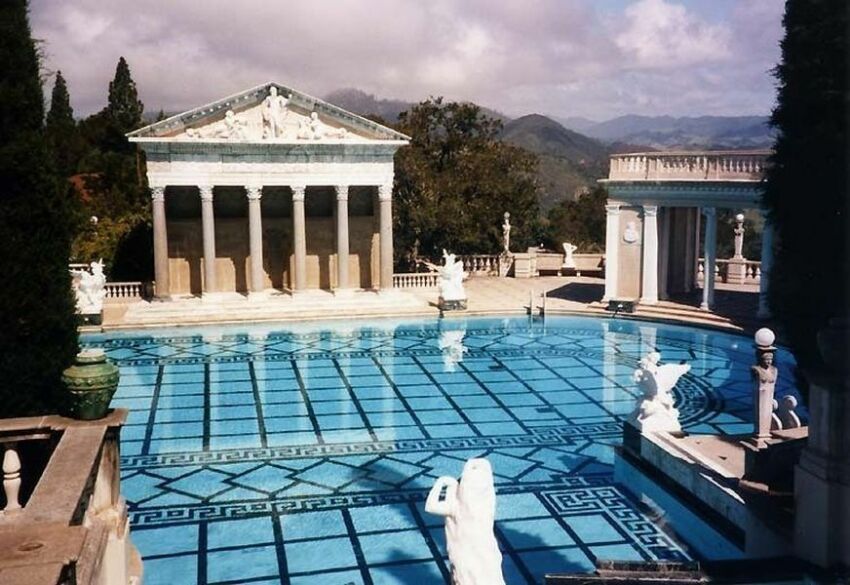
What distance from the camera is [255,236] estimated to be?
29156mm

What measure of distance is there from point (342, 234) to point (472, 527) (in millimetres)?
23750

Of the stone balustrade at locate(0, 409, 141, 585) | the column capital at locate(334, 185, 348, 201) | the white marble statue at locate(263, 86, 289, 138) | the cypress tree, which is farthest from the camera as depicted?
the cypress tree

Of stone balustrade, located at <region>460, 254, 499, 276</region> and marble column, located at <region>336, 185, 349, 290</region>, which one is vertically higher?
marble column, located at <region>336, 185, 349, 290</region>

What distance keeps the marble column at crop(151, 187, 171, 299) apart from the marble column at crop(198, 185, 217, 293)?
1.27 meters

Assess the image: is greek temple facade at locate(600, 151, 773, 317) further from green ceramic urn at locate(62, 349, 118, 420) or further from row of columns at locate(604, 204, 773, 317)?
green ceramic urn at locate(62, 349, 118, 420)

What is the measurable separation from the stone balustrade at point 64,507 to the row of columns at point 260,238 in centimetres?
2103

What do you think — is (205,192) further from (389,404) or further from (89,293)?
(389,404)

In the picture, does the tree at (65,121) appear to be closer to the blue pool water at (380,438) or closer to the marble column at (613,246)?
the blue pool water at (380,438)

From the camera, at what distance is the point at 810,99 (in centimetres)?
758

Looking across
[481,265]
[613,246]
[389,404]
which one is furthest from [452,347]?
[481,265]

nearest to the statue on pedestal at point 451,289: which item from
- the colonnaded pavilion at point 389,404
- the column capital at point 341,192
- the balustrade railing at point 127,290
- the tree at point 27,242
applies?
the colonnaded pavilion at point 389,404

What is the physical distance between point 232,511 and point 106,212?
29055 mm

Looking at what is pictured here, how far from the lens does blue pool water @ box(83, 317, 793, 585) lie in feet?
33.6

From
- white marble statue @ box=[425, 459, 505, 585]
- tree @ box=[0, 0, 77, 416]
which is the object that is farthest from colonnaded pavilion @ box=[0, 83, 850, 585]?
tree @ box=[0, 0, 77, 416]
